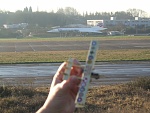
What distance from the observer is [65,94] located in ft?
6.59

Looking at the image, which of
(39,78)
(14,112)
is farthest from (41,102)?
(39,78)

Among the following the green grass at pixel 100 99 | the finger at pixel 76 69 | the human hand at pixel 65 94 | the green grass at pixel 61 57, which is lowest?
the green grass at pixel 61 57

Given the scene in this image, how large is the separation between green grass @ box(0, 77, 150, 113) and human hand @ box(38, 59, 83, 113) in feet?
19.1

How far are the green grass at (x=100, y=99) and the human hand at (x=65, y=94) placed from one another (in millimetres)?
5831

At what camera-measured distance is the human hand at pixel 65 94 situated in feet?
6.35

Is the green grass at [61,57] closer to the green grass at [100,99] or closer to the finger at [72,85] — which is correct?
the green grass at [100,99]

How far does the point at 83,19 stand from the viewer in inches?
7121

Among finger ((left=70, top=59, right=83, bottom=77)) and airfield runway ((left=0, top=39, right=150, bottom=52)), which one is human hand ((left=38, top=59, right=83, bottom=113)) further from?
airfield runway ((left=0, top=39, right=150, bottom=52))

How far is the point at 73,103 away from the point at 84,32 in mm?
109025

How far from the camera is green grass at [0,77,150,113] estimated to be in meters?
8.65

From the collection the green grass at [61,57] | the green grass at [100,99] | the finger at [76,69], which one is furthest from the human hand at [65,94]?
the green grass at [61,57]

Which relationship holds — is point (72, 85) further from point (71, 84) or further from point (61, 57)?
point (61, 57)

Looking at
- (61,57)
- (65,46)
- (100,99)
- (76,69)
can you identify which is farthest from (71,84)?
(65,46)

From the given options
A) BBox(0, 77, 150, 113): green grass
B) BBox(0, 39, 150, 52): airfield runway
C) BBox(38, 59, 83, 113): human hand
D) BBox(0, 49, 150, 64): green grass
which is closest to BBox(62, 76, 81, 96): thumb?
BBox(38, 59, 83, 113): human hand
